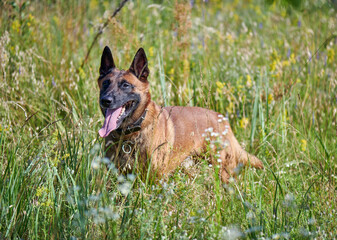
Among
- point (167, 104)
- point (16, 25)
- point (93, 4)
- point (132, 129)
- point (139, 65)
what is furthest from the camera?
point (93, 4)

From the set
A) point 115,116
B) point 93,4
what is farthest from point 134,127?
point 93,4

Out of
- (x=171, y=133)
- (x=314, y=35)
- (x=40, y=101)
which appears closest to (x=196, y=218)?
(x=171, y=133)

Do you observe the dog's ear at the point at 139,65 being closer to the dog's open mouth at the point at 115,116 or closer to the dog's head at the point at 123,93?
the dog's head at the point at 123,93

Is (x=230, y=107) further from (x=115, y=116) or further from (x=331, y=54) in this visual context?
(x=331, y=54)

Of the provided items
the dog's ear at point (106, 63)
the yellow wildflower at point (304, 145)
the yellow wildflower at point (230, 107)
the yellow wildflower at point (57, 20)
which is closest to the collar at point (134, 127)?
the dog's ear at point (106, 63)

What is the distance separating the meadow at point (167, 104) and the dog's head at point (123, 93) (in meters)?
0.27

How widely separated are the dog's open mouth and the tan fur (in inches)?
3.4

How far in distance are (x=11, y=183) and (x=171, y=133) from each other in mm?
1705

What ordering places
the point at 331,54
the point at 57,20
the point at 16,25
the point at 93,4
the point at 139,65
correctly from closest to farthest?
the point at 139,65
the point at 16,25
the point at 331,54
the point at 57,20
the point at 93,4

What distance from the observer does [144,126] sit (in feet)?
12.6

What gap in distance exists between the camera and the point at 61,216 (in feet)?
9.23

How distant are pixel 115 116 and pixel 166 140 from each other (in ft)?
1.73

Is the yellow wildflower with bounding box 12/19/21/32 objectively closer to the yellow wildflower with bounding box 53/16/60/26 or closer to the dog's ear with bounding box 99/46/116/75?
the yellow wildflower with bounding box 53/16/60/26

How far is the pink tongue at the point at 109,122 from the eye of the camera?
3.50 metres
